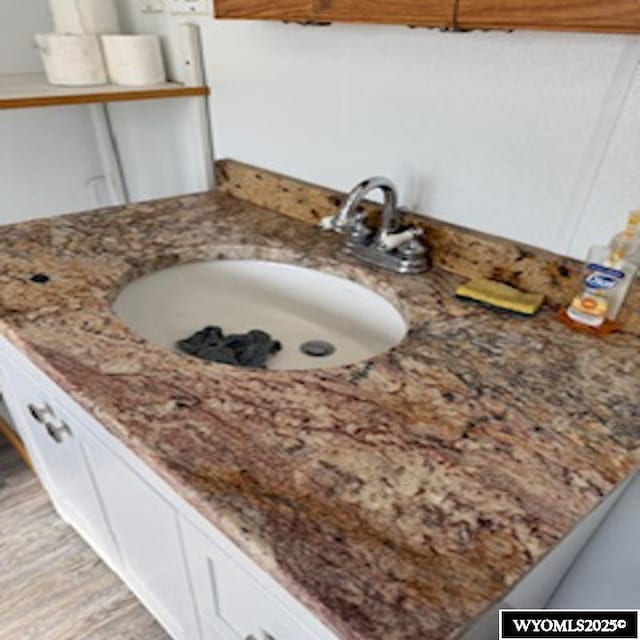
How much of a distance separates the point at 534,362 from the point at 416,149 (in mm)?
492

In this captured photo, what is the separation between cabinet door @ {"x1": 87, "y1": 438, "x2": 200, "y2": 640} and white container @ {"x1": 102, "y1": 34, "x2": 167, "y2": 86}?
1061mm

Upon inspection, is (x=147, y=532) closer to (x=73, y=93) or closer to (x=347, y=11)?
(x=347, y=11)

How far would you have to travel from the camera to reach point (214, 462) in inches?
22.4

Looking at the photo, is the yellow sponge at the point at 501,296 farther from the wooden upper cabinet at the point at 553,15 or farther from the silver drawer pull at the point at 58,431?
the silver drawer pull at the point at 58,431

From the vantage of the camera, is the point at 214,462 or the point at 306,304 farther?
the point at 306,304

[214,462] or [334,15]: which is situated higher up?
[334,15]

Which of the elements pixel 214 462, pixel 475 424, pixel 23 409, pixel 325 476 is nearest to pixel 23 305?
pixel 23 409

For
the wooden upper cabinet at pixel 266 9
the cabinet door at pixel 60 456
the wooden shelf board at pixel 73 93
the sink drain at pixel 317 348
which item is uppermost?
the wooden upper cabinet at pixel 266 9

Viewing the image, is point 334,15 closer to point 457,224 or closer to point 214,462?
point 457,224

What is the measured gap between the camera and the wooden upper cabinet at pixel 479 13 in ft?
1.69

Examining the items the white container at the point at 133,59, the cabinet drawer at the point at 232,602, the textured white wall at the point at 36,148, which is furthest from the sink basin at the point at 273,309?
the textured white wall at the point at 36,148

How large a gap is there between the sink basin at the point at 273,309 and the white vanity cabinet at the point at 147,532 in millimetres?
234

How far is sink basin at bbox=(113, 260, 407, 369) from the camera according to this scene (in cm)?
101

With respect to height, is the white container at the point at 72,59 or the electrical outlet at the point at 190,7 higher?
the electrical outlet at the point at 190,7
